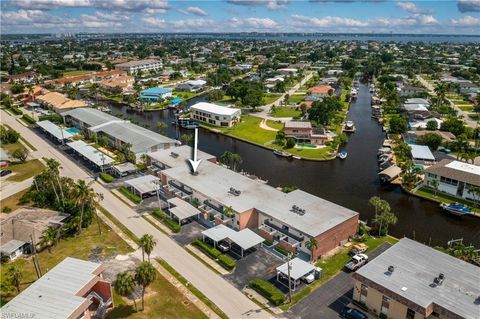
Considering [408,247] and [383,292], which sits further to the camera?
[408,247]

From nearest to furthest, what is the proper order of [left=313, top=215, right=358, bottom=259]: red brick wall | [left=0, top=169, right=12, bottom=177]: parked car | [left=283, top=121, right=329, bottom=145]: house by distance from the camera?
[left=313, top=215, right=358, bottom=259]: red brick wall
[left=0, top=169, right=12, bottom=177]: parked car
[left=283, top=121, right=329, bottom=145]: house

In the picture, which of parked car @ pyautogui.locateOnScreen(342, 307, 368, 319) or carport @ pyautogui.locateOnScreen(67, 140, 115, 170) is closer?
parked car @ pyautogui.locateOnScreen(342, 307, 368, 319)

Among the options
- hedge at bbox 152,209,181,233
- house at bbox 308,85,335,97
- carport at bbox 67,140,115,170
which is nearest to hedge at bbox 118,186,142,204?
hedge at bbox 152,209,181,233

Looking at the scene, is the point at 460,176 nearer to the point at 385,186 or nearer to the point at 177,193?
the point at 385,186

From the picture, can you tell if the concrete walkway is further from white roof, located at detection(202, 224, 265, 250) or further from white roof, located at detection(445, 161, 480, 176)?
white roof, located at detection(445, 161, 480, 176)

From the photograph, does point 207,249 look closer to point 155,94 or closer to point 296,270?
point 296,270

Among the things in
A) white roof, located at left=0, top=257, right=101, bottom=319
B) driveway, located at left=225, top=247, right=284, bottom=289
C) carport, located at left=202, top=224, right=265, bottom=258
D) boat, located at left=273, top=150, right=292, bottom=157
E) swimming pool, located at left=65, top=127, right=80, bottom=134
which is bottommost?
driveway, located at left=225, top=247, right=284, bottom=289

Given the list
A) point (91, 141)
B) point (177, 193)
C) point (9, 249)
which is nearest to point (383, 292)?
point (177, 193)
